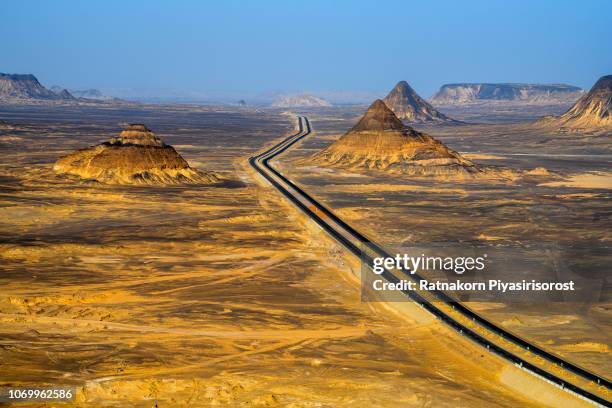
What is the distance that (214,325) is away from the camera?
39688mm

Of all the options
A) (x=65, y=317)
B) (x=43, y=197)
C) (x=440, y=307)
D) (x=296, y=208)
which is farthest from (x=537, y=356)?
(x=43, y=197)

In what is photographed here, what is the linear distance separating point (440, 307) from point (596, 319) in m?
8.45

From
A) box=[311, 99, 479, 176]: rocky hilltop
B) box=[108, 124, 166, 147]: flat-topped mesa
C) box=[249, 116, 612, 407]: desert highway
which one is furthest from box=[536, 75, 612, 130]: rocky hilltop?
box=[249, 116, 612, 407]: desert highway

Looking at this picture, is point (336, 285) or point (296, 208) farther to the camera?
point (296, 208)

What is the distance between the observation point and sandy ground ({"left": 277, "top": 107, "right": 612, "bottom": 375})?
41438mm

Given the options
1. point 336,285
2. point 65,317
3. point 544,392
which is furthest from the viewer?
point 336,285

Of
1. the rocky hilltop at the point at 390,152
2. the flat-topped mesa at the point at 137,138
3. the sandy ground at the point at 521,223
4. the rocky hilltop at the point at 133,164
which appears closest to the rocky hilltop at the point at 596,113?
the sandy ground at the point at 521,223

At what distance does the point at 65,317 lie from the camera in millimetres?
40281

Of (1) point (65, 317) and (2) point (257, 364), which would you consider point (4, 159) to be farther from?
(2) point (257, 364)
